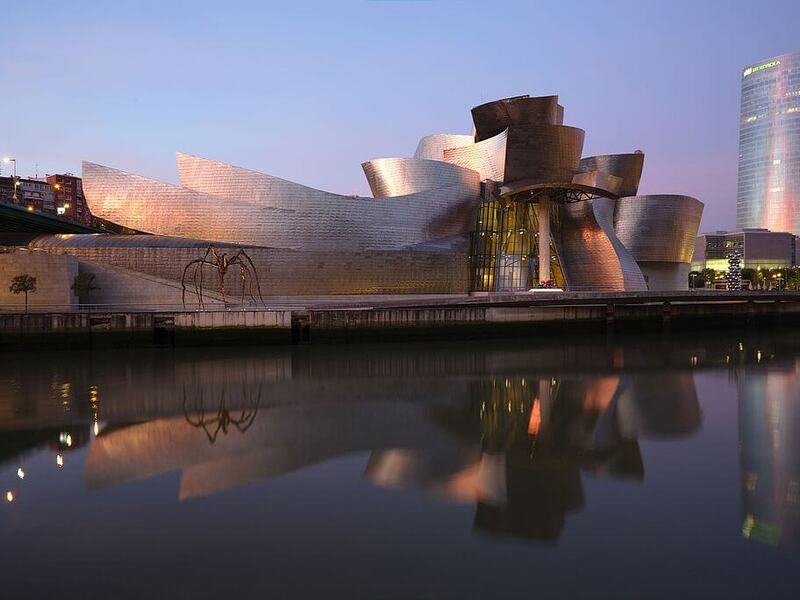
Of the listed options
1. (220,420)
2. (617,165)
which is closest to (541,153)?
(617,165)

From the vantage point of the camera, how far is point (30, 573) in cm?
482

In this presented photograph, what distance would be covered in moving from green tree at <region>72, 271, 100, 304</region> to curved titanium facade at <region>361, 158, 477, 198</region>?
14.7 metres

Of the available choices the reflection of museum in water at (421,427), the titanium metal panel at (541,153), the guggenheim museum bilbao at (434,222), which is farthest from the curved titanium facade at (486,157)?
the reflection of museum in water at (421,427)

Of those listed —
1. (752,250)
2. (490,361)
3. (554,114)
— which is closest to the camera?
(490,361)

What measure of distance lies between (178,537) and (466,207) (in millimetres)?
27353

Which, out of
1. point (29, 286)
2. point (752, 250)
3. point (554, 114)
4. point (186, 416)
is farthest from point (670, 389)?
point (752, 250)

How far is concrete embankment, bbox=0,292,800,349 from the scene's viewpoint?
A: 64.8 ft

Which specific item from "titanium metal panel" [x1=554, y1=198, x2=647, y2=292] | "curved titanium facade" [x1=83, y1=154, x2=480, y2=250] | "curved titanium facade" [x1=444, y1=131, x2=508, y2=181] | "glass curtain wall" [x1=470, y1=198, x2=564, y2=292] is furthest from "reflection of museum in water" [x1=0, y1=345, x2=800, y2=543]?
"curved titanium facade" [x1=444, y1=131, x2=508, y2=181]

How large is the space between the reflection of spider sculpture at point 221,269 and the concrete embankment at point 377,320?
190 cm

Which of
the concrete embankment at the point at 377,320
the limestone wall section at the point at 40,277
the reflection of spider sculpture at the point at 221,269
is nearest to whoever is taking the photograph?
the concrete embankment at the point at 377,320

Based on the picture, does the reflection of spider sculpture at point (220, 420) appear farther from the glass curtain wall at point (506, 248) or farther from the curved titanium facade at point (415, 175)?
the glass curtain wall at point (506, 248)

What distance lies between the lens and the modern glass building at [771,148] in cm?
11012

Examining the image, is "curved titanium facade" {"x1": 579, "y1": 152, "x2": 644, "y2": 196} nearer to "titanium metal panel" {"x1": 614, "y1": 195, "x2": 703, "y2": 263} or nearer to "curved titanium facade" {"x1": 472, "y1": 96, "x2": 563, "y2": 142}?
"titanium metal panel" {"x1": 614, "y1": 195, "x2": 703, "y2": 263}

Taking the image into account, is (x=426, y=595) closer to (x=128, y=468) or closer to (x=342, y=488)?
(x=342, y=488)
